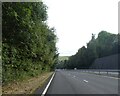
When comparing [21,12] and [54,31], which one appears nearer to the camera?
[21,12]

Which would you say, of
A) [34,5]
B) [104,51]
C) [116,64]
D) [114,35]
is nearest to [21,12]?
[34,5]

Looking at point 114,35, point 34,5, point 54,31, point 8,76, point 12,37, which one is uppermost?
point 114,35

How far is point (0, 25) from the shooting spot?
18.4 metres

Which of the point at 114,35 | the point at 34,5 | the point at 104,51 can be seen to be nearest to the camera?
the point at 34,5

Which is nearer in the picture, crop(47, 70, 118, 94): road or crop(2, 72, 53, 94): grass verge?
crop(2, 72, 53, 94): grass verge

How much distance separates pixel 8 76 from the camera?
63.3ft

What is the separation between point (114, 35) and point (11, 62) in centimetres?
13127

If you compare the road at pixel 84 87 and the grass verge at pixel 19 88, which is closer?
the grass verge at pixel 19 88

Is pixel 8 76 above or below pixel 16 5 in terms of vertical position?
below

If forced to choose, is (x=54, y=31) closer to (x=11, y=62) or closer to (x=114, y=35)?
(x=11, y=62)

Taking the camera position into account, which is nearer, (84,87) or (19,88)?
(19,88)

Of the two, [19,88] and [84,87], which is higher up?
[84,87]

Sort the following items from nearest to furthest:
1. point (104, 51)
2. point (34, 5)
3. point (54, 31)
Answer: point (34, 5), point (54, 31), point (104, 51)

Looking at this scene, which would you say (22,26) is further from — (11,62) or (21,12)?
(11,62)
